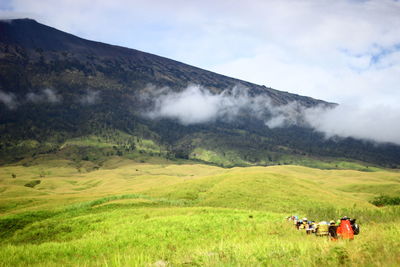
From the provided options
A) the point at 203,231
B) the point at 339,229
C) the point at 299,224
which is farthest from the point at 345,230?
the point at 203,231

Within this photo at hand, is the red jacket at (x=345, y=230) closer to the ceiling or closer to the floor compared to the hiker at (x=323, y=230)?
closer to the ceiling

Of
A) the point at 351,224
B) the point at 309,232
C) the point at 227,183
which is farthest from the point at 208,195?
the point at 351,224

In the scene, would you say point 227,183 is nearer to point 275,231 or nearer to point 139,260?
point 275,231

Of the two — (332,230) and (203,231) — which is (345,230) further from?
(203,231)

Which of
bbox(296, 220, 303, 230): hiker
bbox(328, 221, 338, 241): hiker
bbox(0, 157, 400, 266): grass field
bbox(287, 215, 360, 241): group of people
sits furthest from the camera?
bbox(296, 220, 303, 230): hiker

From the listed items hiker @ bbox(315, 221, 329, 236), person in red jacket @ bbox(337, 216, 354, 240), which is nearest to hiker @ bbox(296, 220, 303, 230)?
hiker @ bbox(315, 221, 329, 236)

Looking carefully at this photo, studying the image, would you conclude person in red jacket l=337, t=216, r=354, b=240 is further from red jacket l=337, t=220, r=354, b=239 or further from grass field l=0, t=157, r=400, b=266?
grass field l=0, t=157, r=400, b=266

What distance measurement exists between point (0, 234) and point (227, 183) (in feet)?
103

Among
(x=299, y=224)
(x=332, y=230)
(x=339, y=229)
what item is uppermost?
(x=339, y=229)

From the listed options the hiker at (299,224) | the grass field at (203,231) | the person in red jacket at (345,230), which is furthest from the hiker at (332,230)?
the hiker at (299,224)

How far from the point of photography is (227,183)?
49.7 m

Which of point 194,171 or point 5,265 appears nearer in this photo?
point 5,265

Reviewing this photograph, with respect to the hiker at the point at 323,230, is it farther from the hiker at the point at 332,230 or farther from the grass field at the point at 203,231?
the grass field at the point at 203,231

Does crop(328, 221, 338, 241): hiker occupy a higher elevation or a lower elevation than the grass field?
higher
